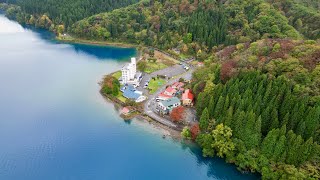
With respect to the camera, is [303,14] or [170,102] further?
[303,14]

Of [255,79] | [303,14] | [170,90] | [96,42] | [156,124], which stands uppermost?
[303,14]

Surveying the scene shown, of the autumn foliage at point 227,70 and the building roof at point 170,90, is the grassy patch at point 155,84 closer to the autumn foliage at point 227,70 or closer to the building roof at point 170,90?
the building roof at point 170,90

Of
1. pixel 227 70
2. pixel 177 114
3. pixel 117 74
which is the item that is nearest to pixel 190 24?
pixel 117 74

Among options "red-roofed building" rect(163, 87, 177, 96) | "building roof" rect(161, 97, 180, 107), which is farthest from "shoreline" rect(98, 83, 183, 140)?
"red-roofed building" rect(163, 87, 177, 96)

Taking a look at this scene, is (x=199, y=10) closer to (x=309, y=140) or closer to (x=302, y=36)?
(x=302, y=36)

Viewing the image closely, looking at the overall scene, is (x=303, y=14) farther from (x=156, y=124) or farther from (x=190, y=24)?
(x=156, y=124)

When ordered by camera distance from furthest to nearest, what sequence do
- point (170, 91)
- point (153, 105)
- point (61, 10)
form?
point (61, 10), point (170, 91), point (153, 105)

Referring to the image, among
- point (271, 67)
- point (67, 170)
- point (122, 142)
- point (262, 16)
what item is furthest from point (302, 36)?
point (67, 170)
